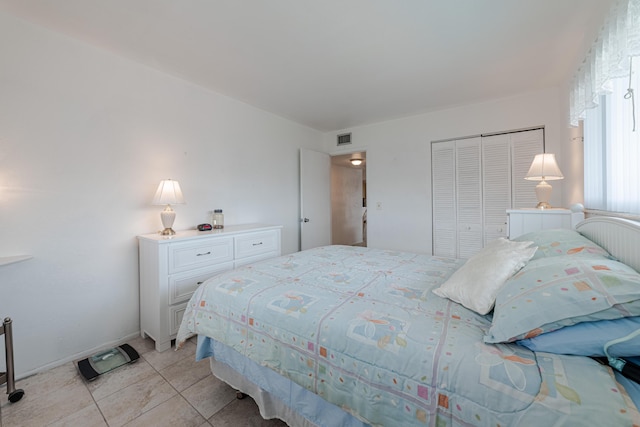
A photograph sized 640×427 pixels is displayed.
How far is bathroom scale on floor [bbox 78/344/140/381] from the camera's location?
5.96 ft

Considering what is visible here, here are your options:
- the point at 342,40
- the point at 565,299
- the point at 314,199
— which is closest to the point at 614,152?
the point at 565,299

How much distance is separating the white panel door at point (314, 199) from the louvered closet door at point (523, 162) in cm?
264

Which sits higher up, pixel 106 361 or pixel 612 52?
pixel 612 52

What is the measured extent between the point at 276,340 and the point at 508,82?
3.41 m

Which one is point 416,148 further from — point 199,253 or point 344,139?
point 199,253

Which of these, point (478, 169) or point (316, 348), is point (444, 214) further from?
point (316, 348)

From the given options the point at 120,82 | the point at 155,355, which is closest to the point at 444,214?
the point at 155,355

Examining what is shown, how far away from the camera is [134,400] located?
5.19ft

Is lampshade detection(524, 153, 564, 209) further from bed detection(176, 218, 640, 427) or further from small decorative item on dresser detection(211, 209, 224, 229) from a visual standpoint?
small decorative item on dresser detection(211, 209, 224, 229)

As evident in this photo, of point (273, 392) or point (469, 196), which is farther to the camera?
point (469, 196)

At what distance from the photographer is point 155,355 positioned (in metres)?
2.06

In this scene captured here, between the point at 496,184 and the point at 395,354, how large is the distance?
3.24 metres

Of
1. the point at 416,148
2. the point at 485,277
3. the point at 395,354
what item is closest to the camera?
the point at 395,354

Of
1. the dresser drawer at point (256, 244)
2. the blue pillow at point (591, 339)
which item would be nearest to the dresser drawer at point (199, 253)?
the dresser drawer at point (256, 244)
